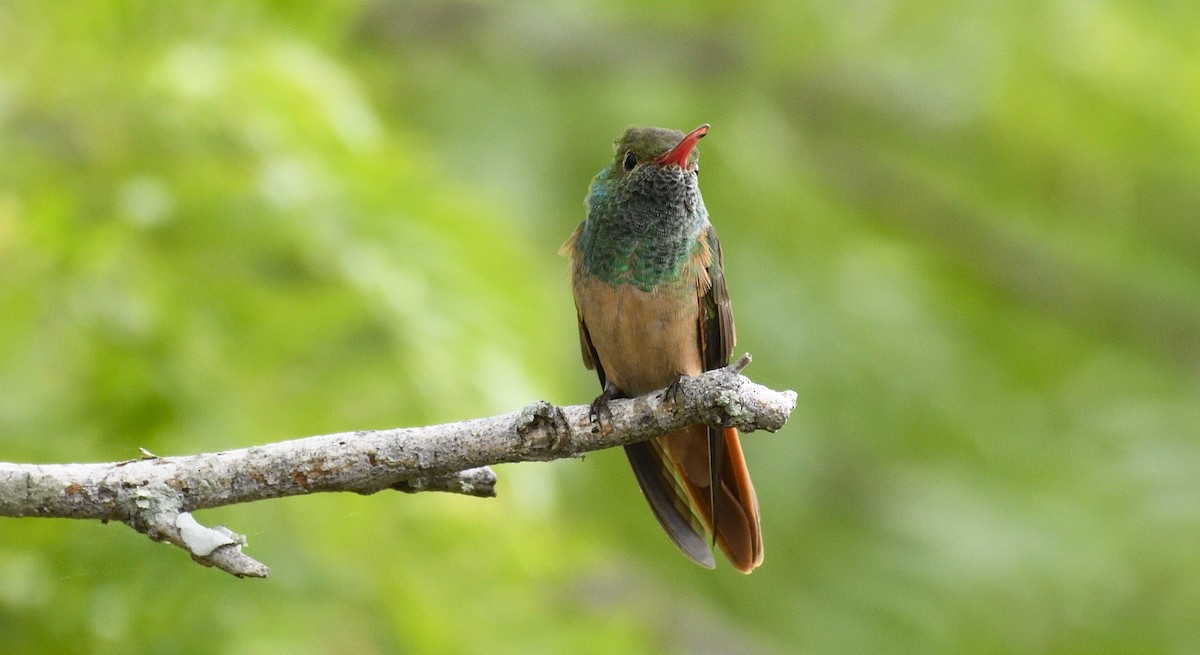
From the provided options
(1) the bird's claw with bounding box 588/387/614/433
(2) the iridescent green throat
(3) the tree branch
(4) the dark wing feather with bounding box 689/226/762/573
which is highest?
(2) the iridescent green throat

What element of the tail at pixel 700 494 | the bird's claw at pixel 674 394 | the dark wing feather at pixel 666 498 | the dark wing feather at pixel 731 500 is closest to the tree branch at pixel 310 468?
the bird's claw at pixel 674 394

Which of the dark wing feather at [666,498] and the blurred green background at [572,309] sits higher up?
the blurred green background at [572,309]

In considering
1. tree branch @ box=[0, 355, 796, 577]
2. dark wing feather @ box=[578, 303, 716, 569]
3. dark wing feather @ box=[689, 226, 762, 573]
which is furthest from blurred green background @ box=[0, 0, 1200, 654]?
tree branch @ box=[0, 355, 796, 577]

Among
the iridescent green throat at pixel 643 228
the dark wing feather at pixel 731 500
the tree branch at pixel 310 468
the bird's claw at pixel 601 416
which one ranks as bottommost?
the tree branch at pixel 310 468

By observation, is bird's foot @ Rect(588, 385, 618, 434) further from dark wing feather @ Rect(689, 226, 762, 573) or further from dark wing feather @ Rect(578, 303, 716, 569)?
dark wing feather @ Rect(578, 303, 716, 569)

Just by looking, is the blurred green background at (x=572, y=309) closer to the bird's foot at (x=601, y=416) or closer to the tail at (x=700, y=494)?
the tail at (x=700, y=494)

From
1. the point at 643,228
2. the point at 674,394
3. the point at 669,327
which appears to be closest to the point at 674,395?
the point at 674,394

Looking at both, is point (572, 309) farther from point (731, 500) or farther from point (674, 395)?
point (674, 395)
